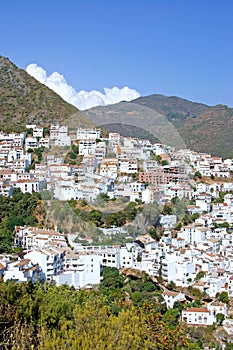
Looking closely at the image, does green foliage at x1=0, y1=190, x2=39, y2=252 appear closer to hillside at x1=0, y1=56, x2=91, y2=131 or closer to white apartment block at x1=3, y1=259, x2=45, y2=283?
white apartment block at x1=3, y1=259, x2=45, y2=283

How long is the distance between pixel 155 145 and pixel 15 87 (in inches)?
393

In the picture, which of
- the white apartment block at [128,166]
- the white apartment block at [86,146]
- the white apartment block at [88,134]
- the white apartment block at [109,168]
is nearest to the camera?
the white apartment block at [128,166]

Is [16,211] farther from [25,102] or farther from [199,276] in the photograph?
[25,102]

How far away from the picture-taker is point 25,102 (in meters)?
16.2

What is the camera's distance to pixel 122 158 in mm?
7797

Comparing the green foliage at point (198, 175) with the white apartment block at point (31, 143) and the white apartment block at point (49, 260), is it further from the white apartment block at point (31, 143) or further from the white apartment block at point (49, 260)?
the white apartment block at point (49, 260)

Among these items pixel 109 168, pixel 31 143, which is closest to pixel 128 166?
pixel 109 168

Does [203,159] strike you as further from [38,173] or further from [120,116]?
[120,116]

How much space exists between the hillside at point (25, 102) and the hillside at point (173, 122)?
2.56 metres

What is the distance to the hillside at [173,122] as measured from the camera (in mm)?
7395

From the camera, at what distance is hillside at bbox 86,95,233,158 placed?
7.39 m

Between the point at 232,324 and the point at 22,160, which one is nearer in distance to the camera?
the point at 232,324

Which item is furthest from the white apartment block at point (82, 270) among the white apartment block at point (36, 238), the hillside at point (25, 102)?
the hillside at point (25, 102)

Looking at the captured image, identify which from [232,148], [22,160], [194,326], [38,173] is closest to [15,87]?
[22,160]
